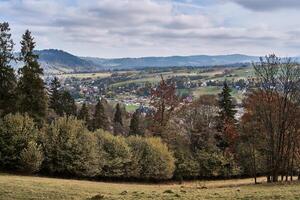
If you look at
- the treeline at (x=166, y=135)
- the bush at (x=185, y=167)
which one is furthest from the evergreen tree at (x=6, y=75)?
the bush at (x=185, y=167)

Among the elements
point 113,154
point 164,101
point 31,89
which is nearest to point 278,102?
point 113,154

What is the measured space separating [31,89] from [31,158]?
12.9m

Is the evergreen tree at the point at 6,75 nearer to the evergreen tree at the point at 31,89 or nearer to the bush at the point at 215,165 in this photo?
the evergreen tree at the point at 31,89

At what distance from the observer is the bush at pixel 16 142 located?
48.8 metres

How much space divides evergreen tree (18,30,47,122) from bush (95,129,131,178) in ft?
26.9

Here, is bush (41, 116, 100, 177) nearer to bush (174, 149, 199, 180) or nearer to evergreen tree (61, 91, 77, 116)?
bush (174, 149, 199, 180)

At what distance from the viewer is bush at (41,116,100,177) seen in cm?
5153

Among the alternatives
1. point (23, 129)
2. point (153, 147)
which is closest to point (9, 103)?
point (23, 129)

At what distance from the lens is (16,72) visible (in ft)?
194

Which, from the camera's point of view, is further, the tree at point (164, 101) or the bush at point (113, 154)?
the tree at point (164, 101)

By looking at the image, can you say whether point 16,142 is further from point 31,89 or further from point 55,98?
point 55,98

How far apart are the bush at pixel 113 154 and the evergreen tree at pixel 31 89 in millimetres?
8208

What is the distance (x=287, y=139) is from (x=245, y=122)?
630 inches

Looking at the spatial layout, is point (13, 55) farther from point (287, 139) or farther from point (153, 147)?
point (287, 139)
